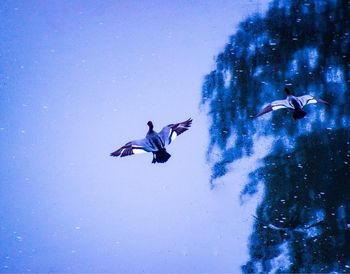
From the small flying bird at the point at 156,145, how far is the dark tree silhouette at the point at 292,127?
194 centimetres

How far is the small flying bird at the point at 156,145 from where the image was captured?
A: 4.70 m

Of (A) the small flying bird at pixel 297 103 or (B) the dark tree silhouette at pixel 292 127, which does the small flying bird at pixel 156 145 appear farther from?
(B) the dark tree silhouette at pixel 292 127

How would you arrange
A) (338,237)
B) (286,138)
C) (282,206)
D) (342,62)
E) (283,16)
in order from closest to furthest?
(338,237)
(282,206)
(286,138)
(342,62)
(283,16)

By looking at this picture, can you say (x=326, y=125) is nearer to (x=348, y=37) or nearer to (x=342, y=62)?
(x=342, y=62)

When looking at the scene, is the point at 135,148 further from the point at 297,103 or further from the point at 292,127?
the point at 292,127

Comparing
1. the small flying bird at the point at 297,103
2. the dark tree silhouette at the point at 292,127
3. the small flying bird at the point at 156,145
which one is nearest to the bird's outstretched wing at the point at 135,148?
the small flying bird at the point at 156,145

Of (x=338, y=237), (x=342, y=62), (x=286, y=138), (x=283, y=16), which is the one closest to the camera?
(x=338, y=237)

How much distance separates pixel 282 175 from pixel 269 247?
1.07m

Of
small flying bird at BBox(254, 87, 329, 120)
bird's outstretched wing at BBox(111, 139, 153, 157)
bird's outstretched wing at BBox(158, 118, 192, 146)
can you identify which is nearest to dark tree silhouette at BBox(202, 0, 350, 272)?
small flying bird at BBox(254, 87, 329, 120)

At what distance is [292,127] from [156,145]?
270 cm

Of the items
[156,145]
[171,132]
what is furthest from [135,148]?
[171,132]

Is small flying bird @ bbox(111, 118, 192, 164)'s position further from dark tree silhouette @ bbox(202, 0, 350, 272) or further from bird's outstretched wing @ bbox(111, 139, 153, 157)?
dark tree silhouette @ bbox(202, 0, 350, 272)

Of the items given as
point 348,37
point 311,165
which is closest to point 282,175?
point 311,165

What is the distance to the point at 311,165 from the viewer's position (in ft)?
20.2
